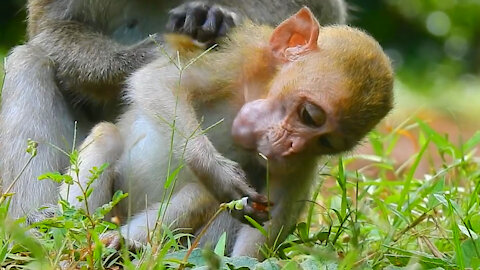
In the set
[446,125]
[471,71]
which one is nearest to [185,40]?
[446,125]

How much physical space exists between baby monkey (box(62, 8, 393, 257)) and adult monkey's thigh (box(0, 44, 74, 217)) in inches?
17.1

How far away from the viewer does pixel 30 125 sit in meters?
5.13

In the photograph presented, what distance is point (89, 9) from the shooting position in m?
5.55

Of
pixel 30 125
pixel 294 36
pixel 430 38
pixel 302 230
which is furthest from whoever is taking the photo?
pixel 430 38

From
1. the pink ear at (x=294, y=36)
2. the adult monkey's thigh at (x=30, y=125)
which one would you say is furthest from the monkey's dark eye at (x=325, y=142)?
the adult monkey's thigh at (x=30, y=125)

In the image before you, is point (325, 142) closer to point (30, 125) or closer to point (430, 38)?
point (30, 125)

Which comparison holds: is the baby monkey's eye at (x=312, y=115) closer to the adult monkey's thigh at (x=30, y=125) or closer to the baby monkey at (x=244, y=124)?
the baby monkey at (x=244, y=124)

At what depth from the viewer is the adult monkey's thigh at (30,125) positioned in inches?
198

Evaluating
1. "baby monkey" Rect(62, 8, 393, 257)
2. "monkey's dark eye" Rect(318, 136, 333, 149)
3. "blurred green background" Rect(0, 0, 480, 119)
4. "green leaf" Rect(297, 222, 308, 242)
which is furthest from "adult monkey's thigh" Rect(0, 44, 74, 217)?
"blurred green background" Rect(0, 0, 480, 119)

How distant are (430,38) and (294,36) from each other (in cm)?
1421

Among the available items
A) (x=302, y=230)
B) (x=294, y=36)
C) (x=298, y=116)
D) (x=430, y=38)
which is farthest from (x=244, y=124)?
(x=430, y=38)

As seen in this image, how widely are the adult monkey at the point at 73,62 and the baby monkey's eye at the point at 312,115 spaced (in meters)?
0.85

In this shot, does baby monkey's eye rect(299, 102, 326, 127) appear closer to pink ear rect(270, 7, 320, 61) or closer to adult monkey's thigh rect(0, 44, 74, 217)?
pink ear rect(270, 7, 320, 61)

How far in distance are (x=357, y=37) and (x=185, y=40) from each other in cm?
93
